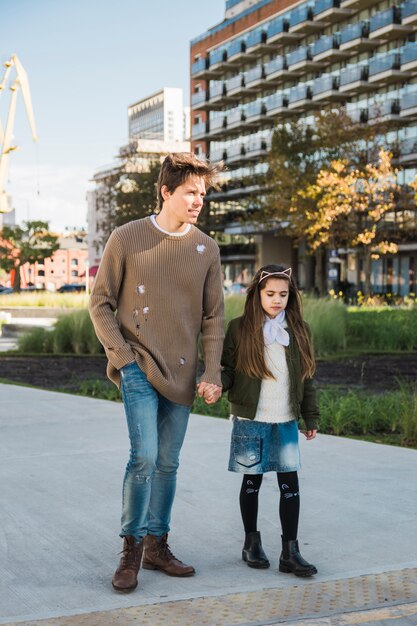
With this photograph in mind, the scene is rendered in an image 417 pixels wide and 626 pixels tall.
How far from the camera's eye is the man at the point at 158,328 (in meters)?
4.10

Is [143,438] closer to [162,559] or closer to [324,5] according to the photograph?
[162,559]

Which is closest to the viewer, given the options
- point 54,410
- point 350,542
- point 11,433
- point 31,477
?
point 350,542

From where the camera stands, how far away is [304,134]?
53.6 m

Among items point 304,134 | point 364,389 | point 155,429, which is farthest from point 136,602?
point 304,134

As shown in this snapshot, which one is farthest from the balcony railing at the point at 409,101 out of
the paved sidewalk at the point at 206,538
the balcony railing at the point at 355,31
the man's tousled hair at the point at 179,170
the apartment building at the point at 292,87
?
the man's tousled hair at the point at 179,170

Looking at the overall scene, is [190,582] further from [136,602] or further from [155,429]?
[155,429]

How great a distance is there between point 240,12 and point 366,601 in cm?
7719

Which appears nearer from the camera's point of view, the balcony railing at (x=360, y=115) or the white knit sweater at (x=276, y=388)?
the white knit sweater at (x=276, y=388)

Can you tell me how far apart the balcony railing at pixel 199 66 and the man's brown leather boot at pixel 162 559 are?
7597 cm

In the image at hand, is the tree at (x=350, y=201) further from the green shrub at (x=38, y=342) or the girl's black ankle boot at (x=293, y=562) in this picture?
the girl's black ankle boot at (x=293, y=562)

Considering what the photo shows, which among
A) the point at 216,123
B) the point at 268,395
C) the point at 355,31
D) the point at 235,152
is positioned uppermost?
the point at 355,31

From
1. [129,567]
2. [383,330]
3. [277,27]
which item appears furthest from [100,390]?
[277,27]

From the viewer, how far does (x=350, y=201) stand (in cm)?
4212

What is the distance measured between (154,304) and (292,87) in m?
65.3
